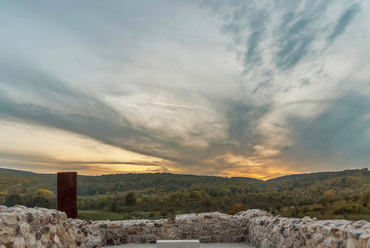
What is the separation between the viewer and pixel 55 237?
4.83 metres

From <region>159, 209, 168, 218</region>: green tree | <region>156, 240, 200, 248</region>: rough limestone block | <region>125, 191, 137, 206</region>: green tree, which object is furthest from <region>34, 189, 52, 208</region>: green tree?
<region>156, 240, 200, 248</region>: rough limestone block

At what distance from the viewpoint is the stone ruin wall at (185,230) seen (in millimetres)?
3669

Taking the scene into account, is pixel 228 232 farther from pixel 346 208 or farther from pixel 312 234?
pixel 346 208

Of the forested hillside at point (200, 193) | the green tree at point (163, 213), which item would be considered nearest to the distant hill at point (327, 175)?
the forested hillside at point (200, 193)

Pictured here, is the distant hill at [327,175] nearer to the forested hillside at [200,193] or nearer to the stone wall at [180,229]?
the forested hillside at [200,193]

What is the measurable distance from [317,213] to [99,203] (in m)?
11.8

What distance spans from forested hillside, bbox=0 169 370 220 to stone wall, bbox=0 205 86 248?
557 cm

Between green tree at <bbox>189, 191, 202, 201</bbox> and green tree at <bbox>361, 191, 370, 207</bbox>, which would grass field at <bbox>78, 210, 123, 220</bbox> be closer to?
green tree at <bbox>189, 191, 202, 201</bbox>

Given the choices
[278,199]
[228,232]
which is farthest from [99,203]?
[278,199]

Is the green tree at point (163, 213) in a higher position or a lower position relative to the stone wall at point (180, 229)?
lower

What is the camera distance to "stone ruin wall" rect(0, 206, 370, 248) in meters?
3.67

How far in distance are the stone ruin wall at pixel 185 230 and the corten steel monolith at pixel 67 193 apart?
46 centimetres

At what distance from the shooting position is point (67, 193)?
6934 mm

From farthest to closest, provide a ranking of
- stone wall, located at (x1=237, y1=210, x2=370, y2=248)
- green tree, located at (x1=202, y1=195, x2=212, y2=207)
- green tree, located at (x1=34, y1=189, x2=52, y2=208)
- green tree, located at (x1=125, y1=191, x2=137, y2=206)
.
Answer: green tree, located at (x1=202, y1=195, x2=212, y2=207)
green tree, located at (x1=125, y1=191, x2=137, y2=206)
green tree, located at (x1=34, y1=189, x2=52, y2=208)
stone wall, located at (x1=237, y1=210, x2=370, y2=248)
